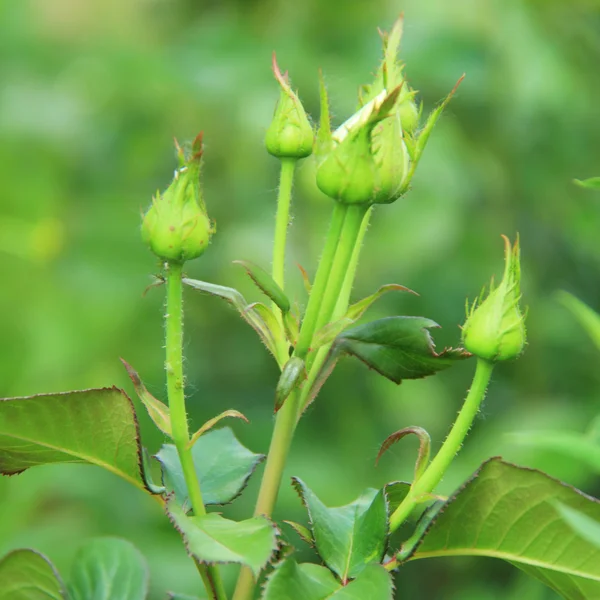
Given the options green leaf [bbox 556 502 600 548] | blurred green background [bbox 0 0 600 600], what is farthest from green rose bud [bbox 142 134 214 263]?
blurred green background [bbox 0 0 600 600]

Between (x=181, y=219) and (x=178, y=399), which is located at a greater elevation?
(x=181, y=219)

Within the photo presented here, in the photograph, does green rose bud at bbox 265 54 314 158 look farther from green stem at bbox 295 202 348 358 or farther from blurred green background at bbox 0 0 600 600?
blurred green background at bbox 0 0 600 600

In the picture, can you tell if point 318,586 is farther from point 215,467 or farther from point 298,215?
point 298,215

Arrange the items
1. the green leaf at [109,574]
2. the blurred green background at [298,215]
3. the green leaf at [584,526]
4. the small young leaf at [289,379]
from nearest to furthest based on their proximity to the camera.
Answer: the green leaf at [584,526] < the small young leaf at [289,379] < the green leaf at [109,574] < the blurred green background at [298,215]

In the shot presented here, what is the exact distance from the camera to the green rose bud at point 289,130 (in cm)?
61

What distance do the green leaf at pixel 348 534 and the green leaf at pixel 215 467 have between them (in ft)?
0.21

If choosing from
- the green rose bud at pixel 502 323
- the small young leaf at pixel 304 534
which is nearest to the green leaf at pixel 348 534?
the small young leaf at pixel 304 534

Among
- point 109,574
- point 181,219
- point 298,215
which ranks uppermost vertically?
point 181,219

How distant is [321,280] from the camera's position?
0.56 m

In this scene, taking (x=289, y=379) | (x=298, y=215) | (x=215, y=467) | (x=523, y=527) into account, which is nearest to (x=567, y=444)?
(x=523, y=527)

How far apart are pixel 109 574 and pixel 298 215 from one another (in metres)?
1.46

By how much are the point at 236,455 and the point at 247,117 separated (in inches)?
57.7

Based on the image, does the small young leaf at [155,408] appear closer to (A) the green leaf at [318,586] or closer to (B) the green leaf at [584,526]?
(A) the green leaf at [318,586]

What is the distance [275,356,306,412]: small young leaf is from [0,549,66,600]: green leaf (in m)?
0.20
